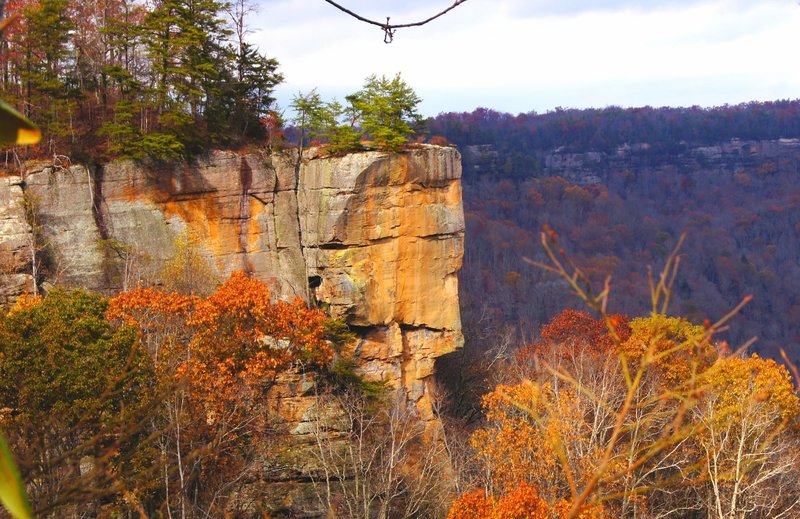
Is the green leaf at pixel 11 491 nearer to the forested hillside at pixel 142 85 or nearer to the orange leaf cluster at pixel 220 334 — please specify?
the orange leaf cluster at pixel 220 334

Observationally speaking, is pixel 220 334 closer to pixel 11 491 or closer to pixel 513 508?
pixel 513 508

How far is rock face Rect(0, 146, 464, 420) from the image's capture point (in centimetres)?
2055

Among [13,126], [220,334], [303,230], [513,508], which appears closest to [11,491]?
[13,126]

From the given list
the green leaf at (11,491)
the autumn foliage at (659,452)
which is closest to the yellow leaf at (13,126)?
the green leaf at (11,491)

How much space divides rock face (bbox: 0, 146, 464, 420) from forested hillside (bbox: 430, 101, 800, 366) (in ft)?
55.7

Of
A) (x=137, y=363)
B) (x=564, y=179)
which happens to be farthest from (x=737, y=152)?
(x=137, y=363)

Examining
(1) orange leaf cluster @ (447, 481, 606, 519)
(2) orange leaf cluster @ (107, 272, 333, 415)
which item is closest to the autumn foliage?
(1) orange leaf cluster @ (447, 481, 606, 519)

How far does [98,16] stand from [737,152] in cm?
8296

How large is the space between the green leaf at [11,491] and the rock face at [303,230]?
20203mm

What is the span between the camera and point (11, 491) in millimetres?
861

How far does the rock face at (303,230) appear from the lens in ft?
67.4

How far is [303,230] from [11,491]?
2162 centimetres

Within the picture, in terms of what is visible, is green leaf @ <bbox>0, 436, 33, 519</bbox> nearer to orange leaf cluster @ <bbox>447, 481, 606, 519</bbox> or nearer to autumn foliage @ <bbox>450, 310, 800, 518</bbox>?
autumn foliage @ <bbox>450, 310, 800, 518</bbox>

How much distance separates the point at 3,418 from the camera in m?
11.5
